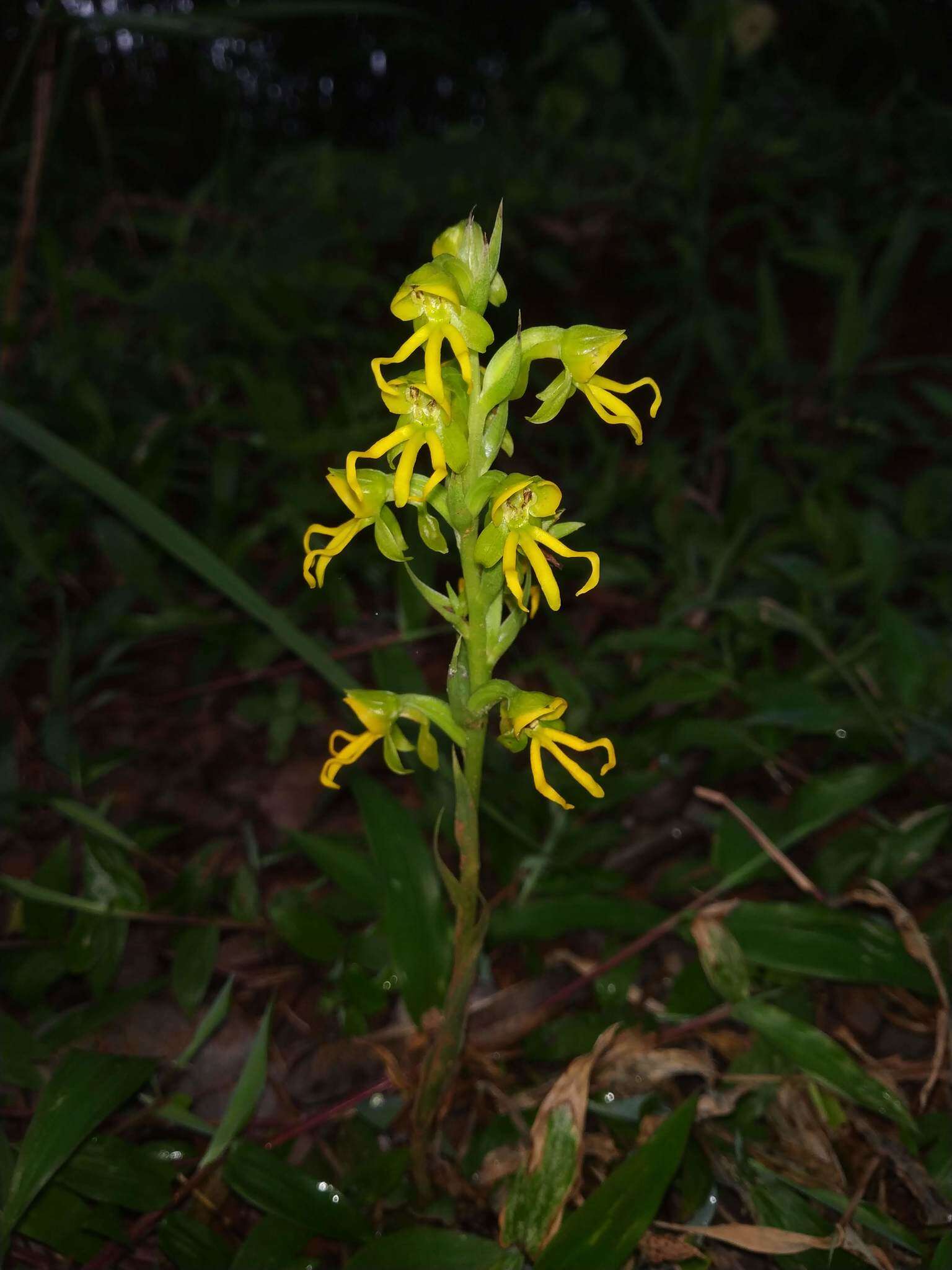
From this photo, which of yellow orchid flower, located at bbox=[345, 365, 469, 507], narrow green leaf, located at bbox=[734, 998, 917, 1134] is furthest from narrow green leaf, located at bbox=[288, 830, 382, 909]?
yellow orchid flower, located at bbox=[345, 365, 469, 507]

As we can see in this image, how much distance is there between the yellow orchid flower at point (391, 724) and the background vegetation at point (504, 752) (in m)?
0.37

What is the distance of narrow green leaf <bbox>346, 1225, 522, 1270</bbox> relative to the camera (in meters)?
1.12

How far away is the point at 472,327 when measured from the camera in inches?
35.1

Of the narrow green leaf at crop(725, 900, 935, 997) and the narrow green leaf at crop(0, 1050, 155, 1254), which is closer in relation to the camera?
the narrow green leaf at crop(0, 1050, 155, 1254)

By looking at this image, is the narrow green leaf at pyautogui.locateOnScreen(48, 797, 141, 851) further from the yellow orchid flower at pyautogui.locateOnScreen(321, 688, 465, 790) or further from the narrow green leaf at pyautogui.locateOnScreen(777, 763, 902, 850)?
the narrow green leaf at pyautogui.locateOnScreen(777, 763, 902, 850)

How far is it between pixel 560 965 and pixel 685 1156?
36cm

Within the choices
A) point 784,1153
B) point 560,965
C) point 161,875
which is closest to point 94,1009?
point 161,875

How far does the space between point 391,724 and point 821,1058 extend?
747 millimetres

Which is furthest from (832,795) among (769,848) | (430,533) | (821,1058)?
(430,533)

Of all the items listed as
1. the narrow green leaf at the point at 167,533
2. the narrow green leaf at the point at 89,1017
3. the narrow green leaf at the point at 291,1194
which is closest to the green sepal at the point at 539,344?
the narrow green leaf at the point at 167,533

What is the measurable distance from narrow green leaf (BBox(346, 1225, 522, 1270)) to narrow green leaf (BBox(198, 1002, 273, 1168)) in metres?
0.22

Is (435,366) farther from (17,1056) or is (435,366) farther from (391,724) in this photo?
(17,1056)

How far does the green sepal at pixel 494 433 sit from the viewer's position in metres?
0.95

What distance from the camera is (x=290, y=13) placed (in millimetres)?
1924
